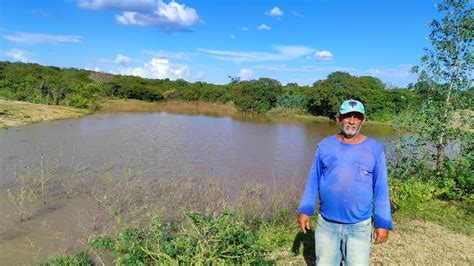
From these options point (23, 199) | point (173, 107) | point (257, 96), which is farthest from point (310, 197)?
point (173, 107)

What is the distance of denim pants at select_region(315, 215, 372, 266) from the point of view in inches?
120

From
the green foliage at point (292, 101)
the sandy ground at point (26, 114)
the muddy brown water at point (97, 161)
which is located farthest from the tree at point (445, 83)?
the green foliage at point (292, 101)

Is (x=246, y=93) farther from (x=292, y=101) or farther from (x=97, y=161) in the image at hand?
(x=97, y=161)

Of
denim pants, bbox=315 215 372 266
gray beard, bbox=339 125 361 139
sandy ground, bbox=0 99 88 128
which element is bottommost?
sandy ground, bbox=0 99 88 128

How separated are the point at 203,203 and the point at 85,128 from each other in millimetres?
14255

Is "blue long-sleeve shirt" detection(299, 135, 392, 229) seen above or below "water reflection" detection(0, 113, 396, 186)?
above

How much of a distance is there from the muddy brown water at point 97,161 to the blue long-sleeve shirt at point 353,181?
4.56m

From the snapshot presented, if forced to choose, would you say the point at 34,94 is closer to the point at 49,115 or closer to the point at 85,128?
the point at 49,115

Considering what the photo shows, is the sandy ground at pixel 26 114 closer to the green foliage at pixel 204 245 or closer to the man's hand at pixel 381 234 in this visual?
the green foliage at pixel 204 245

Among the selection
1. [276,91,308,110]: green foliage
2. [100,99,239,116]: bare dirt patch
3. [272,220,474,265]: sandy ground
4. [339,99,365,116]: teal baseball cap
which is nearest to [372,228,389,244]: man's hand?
[339,99,365,116]: teal baseball cap

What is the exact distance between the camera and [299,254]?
480 centimetres

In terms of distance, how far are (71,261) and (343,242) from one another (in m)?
3.62

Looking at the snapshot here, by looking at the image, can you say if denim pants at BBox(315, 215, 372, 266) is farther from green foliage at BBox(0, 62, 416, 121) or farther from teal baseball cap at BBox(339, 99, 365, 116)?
green foliage at BBox(0, 62, 416, 121)

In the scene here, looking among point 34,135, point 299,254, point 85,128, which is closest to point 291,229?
point 299,254
